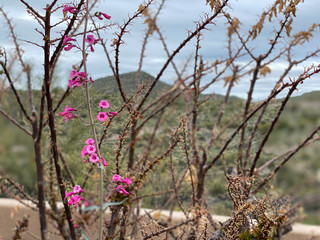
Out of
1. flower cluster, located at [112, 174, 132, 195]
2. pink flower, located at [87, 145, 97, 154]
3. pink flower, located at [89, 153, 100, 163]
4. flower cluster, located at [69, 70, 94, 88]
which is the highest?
flower cluster, located at [69, 70, 94, 88]

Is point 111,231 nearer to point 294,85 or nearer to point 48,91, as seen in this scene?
point 48,91

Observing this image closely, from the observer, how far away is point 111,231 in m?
1.25

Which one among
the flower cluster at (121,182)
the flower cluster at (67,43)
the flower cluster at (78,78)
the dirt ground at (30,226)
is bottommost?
the dirt ground at (30,226)

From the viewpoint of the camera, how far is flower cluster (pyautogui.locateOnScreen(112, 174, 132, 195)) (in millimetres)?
1136

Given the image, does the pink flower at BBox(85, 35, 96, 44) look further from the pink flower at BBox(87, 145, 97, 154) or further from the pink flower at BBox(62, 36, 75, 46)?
the pink flower at BBox(87, 145, 97, 154)

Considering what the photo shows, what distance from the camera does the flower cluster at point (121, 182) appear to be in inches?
44.7

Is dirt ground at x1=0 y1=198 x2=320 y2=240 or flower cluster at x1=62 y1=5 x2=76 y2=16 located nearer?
flower cluster at x1=62 y1=5 x2=76 y2=16

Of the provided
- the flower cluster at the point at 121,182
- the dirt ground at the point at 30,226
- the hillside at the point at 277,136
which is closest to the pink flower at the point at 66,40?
the hillside at the point at 277,136

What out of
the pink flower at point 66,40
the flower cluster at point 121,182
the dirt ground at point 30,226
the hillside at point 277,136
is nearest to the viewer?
the hillside at point 277,136

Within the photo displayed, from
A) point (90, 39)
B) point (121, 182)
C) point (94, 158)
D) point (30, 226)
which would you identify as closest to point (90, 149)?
point (94, 158)

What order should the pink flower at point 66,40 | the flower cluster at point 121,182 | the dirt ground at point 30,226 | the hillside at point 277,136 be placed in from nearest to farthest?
the hillside at point 277,136 → the pink flower at point 66,40 → the flower cluster at point 121,182 → the dirt ground at point 30,226

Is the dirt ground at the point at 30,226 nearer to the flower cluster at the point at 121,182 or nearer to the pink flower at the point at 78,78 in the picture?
the flower cluster at the point at 121,182

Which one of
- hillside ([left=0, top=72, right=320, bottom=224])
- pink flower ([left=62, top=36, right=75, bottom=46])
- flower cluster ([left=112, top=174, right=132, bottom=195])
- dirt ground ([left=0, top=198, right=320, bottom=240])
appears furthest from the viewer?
dirt ground ([left=0, top=198, right=320, bottom=240])

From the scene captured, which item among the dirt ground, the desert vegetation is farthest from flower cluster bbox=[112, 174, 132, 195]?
the dirt ground
